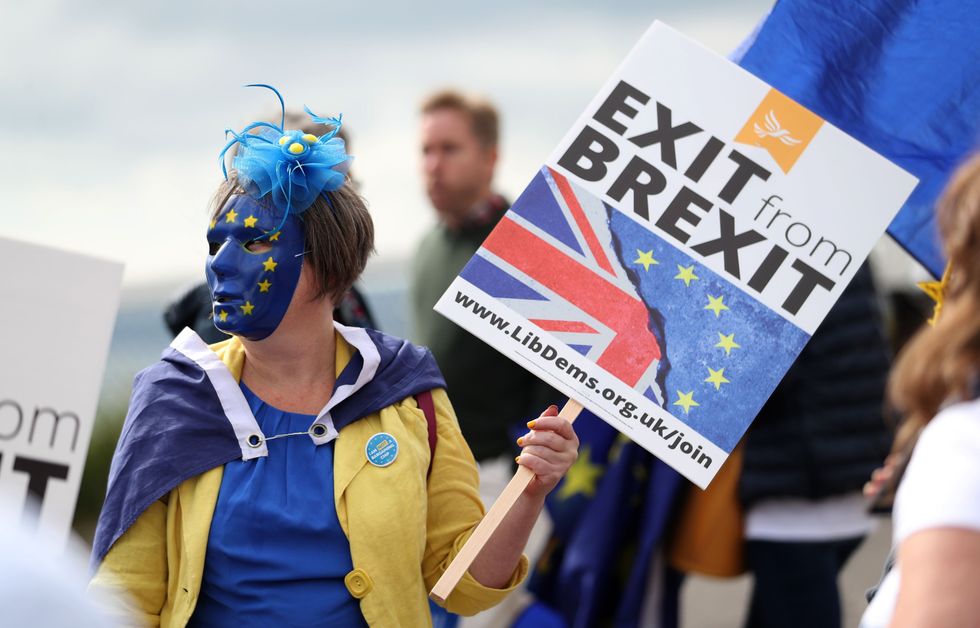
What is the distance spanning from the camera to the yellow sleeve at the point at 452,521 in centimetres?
282

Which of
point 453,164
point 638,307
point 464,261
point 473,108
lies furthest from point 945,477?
point 473,108

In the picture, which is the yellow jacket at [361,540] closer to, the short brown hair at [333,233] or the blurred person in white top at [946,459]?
the short brown hair at [333,233]

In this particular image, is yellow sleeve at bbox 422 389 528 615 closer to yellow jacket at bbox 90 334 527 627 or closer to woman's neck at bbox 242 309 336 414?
yellow jacket at bbox 90 334 527 627

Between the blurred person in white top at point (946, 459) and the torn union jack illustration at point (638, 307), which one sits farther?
the torn union jack illustration at point (638, 307)

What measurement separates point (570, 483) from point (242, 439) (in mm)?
2442

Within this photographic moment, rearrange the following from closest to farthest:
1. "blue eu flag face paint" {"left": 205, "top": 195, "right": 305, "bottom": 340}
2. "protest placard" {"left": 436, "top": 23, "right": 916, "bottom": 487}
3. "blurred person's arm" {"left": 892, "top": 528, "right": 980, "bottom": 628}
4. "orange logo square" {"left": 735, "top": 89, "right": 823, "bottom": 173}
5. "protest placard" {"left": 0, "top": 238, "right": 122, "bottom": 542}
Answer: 1. "blurred person's arm" {"left": 892, "top": 528, "right": 980, "bottom": 628}
2. "blue eu flag face paint" {"left": 205, "top": 195, "right": 305, "bottom": 340}
3. "protest placard" {"left": 436, "top": 23, "right": 916, "bottom": 487}
4. "orange logo square" {"left": 735, "top": 89, "right": 823, "bottom": 173}
5. "protest placard" {"left": 0, "top": 238, "right": 122, "bottom": 542}

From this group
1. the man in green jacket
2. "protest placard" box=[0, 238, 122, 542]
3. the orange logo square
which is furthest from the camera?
the man in green jacket

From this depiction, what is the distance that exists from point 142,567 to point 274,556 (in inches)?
10.2

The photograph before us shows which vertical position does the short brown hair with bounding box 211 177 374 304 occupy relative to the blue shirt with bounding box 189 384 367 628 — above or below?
above

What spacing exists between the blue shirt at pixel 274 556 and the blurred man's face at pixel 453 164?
276 centimetres

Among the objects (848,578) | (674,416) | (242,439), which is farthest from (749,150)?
(848,578)

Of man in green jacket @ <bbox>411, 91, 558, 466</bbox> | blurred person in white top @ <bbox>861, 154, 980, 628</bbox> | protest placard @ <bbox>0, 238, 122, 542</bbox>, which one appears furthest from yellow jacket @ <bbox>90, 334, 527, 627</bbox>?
man in green jacket @ <bbox>411, 91, 558, 466</bbox>

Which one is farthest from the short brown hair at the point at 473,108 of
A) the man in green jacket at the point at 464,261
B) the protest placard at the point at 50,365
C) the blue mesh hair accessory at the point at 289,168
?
the blue mesh hair accessory at the point at 289,168

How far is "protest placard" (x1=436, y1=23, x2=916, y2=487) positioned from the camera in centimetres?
291
